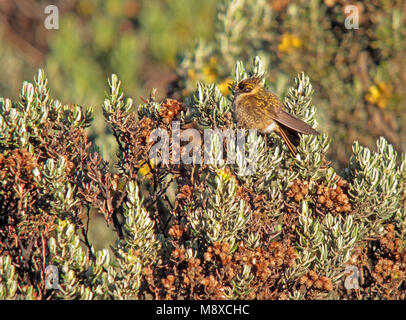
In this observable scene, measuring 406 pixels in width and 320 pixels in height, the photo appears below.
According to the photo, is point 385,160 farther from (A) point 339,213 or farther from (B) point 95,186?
(B) point 95,186

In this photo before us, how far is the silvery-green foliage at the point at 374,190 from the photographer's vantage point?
3.41 metres

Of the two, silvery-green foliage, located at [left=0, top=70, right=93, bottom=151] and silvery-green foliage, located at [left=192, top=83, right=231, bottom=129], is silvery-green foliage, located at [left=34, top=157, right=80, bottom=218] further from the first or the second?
silvery-green foliage, located at [left=192, top=83, right=231, bottom=129]

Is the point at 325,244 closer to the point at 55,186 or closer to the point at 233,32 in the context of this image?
the point at 55,186

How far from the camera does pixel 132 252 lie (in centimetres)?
307

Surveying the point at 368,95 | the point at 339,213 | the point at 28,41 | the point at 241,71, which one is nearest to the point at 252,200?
the point at 339,213

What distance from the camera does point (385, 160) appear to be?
3.65m

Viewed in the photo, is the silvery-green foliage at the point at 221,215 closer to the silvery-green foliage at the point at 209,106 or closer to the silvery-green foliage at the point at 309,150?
the silvery-green foliage at the point at 309,150

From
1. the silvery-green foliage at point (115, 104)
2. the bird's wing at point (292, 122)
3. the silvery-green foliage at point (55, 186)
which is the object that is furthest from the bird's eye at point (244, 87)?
the silvery-green foliage at point (55, 186)

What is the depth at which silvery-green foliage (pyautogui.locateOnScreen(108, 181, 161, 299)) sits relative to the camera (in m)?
3.01

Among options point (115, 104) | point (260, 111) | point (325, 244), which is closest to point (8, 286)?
point (115, 104)

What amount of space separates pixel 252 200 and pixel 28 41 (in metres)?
13.7

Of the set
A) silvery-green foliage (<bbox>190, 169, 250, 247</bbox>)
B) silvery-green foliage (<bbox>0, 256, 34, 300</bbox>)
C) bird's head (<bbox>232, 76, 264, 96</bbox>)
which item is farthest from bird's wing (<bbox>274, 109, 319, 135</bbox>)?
silvery-green foliage (<bbox>0, 256, 34, 300</bbox>)

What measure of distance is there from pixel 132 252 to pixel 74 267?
35 cm

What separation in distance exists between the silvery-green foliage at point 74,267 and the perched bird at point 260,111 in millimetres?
1769
